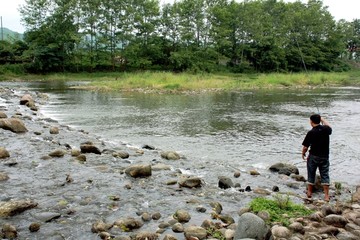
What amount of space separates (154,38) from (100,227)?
2505 inches

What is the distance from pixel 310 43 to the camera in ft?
259

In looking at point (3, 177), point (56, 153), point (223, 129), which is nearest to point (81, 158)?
point (56, 153)

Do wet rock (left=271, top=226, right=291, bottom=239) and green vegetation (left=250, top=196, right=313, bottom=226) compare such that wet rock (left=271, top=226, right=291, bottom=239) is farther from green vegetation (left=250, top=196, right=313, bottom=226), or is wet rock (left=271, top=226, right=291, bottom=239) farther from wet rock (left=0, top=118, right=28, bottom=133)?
wet rock (left=0, top=118, right=28, bottom=133)

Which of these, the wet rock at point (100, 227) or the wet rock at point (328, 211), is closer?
the wet rock at point (100, 227)

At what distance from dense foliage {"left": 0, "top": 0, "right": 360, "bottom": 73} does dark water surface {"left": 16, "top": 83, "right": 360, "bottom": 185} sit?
39.4 metres

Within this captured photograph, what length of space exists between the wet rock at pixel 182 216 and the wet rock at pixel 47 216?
196 centimetres

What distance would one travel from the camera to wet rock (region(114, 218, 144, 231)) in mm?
5470

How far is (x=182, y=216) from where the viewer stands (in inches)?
230

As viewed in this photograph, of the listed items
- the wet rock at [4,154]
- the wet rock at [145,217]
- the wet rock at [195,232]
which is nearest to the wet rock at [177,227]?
the wet rock at [195,232]

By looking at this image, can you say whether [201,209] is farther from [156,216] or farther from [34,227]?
[34,227]

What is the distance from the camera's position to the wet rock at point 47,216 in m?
5.62

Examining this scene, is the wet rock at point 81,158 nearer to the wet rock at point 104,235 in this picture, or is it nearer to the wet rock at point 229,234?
the wet rock at point 104,235

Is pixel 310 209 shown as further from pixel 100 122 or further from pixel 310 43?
pixel 310 43

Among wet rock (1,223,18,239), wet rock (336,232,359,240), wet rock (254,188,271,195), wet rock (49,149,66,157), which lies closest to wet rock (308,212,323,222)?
wet rock (336,232,359,240)
